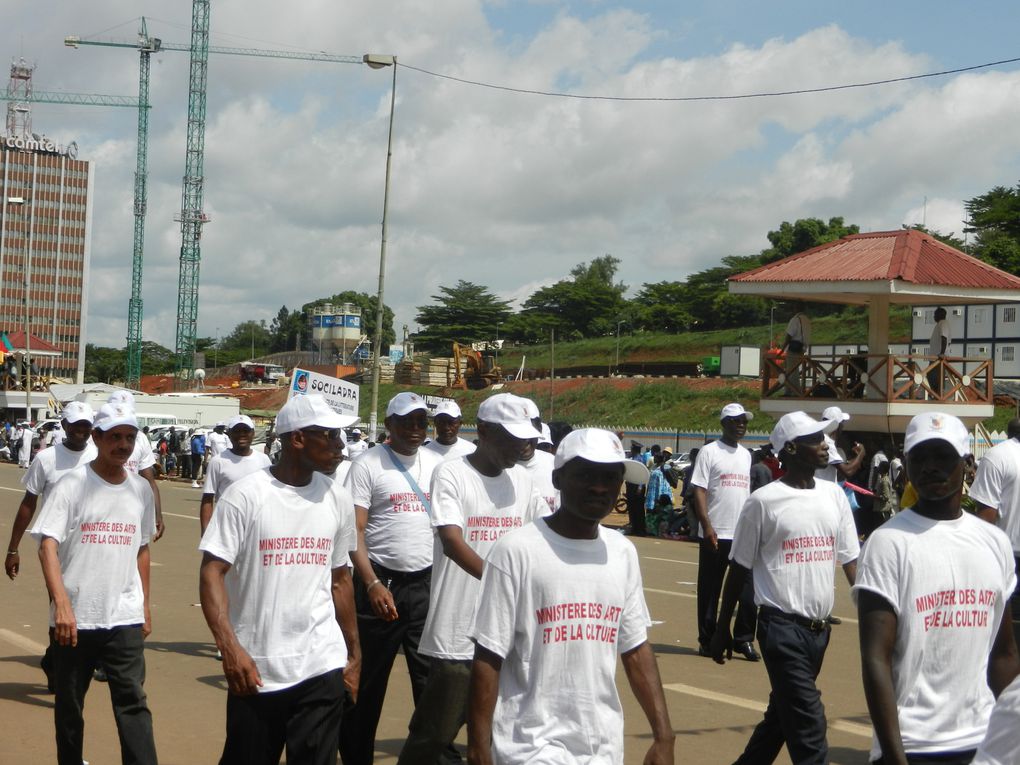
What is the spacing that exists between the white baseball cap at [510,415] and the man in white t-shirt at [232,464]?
16.7ft

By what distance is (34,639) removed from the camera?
10.2 m

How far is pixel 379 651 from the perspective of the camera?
6.42 meters

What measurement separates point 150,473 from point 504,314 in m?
94.4

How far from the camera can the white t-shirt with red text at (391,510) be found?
6645mm

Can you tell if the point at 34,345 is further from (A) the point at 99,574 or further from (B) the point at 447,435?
(A) the point at 99,574

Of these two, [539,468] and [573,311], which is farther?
[573,311]

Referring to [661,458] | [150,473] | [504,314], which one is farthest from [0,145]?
[150,473]

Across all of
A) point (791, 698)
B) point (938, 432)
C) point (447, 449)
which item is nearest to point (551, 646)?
point (938, 432)

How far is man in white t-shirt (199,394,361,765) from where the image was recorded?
472cm

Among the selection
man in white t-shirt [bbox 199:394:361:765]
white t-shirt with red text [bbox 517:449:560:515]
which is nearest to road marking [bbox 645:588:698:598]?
white t-shirt with red text [bbox 517:449:560:515]

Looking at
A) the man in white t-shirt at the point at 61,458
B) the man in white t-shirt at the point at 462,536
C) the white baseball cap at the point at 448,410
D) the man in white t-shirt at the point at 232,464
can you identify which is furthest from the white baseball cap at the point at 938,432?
the man in white t-shirt at the point at 232,464

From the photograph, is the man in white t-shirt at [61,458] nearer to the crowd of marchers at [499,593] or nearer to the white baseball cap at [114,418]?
the crowd of marchers at [499,593]

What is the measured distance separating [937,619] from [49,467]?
6.41m

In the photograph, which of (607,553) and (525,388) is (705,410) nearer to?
(525,388)
